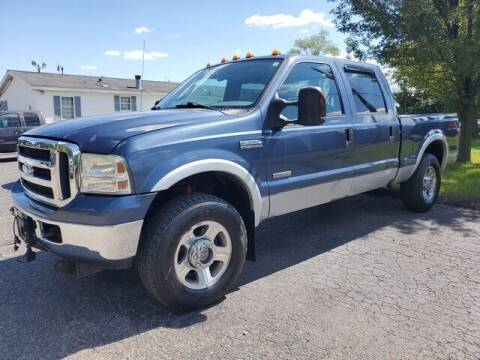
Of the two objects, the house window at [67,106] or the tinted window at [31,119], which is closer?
the tinted window at [31,119]

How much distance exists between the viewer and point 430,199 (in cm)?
646

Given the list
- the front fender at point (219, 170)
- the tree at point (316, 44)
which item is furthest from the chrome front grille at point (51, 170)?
the tree at point (316, 44)

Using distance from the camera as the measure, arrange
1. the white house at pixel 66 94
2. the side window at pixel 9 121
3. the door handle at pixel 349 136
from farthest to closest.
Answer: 1. the white house at pixel 66 94
2. the side window at pixel 9 121
3. the door handle at pixel 349 136

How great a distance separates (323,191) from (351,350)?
188 centimetres

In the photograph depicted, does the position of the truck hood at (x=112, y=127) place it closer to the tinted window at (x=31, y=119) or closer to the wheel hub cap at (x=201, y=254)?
the wheel hub cap at (x=201, y=254)

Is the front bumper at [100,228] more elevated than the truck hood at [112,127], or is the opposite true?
the truck hood at [112,127]

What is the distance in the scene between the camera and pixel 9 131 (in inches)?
599

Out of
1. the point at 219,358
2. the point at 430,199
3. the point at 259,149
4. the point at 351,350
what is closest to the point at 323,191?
the point at 259,149

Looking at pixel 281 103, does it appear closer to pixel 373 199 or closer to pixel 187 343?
pixel 187 343

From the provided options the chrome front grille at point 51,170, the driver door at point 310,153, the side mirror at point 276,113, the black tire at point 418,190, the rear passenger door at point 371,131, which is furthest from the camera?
the black tire at point 418,190

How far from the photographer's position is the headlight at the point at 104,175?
2869 millimetres

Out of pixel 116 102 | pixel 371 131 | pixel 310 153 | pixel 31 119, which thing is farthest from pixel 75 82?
pixel 310 153

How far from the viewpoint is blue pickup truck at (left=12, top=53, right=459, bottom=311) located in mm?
2910

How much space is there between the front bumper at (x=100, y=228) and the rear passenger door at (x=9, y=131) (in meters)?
13.7
